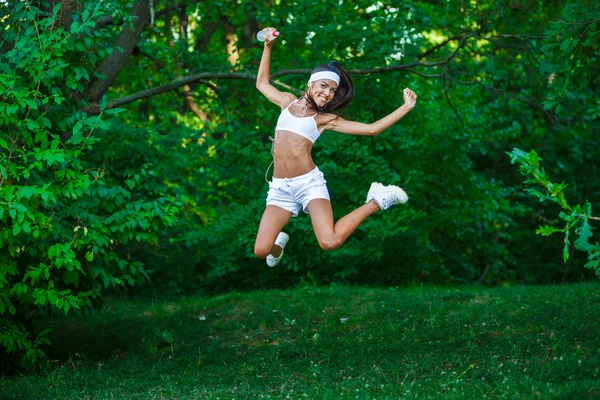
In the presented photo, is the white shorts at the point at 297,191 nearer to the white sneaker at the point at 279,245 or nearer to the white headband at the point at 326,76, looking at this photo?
the white sneaker at the point at 279,245

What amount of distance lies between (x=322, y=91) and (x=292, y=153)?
53 cm

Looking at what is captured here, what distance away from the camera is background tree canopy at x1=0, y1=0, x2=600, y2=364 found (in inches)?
269

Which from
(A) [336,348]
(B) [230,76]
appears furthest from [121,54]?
(A) [336,348]

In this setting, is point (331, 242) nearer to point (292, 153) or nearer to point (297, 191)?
point (297, 191)

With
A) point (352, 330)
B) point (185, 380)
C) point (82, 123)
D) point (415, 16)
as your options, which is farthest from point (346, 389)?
point (415, 16)

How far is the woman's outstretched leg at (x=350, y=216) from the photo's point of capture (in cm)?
591

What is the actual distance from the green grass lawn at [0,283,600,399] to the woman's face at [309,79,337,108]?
7.24 feet

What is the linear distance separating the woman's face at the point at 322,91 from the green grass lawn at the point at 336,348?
2205mm

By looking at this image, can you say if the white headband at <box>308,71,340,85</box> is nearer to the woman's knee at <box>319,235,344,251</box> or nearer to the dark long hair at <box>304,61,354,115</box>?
the dark long hair at <box>304,61,354,115</box>

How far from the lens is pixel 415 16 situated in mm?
10688

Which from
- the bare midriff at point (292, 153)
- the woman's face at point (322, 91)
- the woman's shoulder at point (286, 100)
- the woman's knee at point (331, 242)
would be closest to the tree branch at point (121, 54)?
the woman's shoulder at point (286, 100)

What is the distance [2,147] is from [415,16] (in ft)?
19.6

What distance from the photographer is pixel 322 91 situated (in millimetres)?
6211

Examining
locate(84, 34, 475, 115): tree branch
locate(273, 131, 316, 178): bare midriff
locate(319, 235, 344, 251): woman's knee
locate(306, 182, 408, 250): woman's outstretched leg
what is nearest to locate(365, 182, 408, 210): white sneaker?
locate(306, 182, 408, 250): woman's outstretched leg
